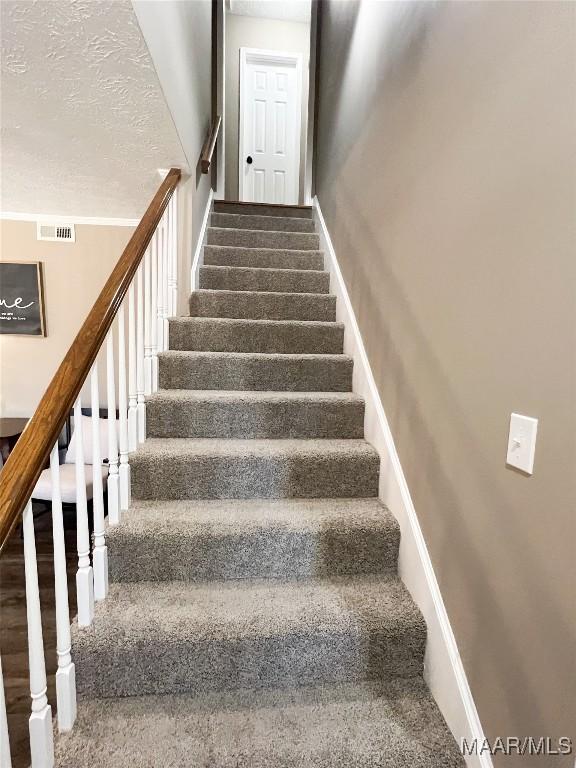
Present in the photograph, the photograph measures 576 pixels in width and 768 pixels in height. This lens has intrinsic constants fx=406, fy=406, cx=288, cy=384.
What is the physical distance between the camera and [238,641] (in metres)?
1.18

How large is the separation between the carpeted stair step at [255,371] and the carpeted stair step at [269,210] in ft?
6.54

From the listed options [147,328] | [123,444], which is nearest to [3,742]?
[123,444]

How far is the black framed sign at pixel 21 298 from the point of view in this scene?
309cm

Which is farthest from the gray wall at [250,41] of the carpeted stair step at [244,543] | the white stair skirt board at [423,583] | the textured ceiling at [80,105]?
the carpeted stair step at [244,543]

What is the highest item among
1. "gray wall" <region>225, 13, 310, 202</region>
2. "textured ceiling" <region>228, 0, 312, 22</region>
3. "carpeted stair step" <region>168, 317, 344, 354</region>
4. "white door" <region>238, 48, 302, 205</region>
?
"textured ceiling" <region>228, 0, 312, 22</region>

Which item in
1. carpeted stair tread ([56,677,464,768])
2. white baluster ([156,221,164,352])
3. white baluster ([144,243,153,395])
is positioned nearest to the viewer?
carpeted stair tread ([56,677,464,768])

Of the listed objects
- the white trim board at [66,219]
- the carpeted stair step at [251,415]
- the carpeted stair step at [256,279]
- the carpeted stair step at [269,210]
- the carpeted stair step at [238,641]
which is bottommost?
the carpeted stair step at [238,641]

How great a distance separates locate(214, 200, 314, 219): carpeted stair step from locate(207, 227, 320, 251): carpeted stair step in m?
0.47

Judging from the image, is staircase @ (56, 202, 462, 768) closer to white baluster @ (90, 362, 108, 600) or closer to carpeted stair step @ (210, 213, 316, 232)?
white baluster @ (90, 362, 108, 600)

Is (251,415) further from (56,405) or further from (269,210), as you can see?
(269,210)

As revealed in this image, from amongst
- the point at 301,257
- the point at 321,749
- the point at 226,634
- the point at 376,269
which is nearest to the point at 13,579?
the point at 226,634

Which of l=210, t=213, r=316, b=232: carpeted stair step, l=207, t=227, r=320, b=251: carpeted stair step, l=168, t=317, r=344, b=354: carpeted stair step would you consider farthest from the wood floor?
l=210, t=213, r=316, b=232: carpeted stair step

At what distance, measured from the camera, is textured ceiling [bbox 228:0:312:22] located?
4.11 m

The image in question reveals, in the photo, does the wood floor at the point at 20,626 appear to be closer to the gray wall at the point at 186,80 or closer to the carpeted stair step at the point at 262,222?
the gray wall at the point at 186,80
